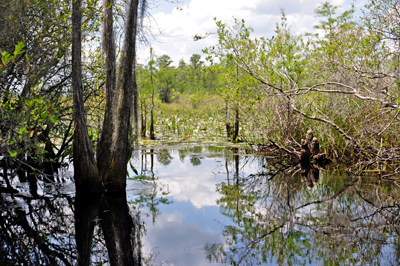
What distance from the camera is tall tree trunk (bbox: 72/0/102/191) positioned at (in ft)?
19.5

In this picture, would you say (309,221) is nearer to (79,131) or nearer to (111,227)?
(111,227)

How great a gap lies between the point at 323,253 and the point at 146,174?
207 inches

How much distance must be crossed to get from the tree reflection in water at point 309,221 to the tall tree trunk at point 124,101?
1929 millimetres

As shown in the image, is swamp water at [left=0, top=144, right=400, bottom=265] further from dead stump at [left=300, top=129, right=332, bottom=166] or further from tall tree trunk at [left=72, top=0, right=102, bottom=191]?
dead stump at [left=300, top=129, right=332, bottom=166]

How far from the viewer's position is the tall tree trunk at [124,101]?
20.5 ft

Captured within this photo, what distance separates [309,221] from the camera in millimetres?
5160

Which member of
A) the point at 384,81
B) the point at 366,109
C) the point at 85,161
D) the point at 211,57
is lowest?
the point at 85,161

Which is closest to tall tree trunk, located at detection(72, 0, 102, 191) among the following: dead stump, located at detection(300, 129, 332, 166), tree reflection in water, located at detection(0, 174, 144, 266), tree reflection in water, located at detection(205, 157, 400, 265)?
tree reflection in water, located at detection(0, 174, 144, 266)

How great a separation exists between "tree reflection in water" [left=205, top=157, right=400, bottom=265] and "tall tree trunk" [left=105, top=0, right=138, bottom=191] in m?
1.93

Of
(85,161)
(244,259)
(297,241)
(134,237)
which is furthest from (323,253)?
(85,161)

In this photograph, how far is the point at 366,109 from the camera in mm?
8922

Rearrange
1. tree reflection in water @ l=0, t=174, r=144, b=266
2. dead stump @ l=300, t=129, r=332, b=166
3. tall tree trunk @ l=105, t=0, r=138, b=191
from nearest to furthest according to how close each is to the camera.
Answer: tree reflection in water @ l=0, t=174, r=144, b=266, tall tree trunk @ l=105, t=0, r=138, b=191, dead stump @ l=300, t=129, r=332, b=166

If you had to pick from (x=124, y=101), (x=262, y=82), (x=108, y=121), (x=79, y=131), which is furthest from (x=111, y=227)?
(x=262, y=82)

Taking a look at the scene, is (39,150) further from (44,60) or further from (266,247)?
(266,247)
